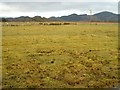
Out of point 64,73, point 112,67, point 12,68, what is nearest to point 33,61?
point 12,68

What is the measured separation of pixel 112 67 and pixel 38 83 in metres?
7.19

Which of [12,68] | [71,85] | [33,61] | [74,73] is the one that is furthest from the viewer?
[33,61]

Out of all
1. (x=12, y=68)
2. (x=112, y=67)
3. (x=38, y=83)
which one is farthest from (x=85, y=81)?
(x=12, y=68)

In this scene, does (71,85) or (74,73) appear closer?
(71,85)

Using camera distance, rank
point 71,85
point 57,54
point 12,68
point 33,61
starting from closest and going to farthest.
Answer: point 71,85, point 12,68, point 33,61, point 57,54

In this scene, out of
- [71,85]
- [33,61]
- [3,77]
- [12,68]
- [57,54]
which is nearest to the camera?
[71,85]

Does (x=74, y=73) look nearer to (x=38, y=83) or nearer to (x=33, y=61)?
(x=38, y=83)

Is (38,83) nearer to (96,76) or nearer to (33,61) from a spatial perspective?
(96,76)

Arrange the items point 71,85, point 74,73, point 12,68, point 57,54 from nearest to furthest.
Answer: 1. point 71,85
2. point 74,73
3. point 12,68
4. point 57,54

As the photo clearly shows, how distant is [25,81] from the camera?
19.2 metres

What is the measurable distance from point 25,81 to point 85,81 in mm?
3949

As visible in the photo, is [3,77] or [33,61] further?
[33,61]

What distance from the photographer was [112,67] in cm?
2331

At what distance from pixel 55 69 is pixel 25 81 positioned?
401 cm
